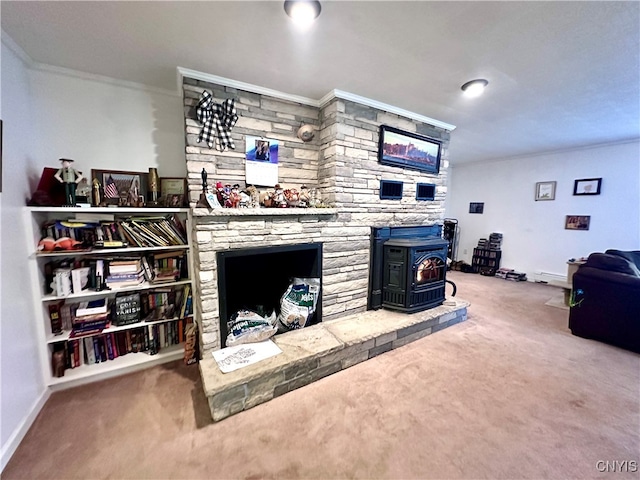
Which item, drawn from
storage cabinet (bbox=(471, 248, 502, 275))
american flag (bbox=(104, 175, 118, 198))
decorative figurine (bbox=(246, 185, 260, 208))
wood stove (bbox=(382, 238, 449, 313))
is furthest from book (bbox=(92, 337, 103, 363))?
storage cabinet (bbox=(471, 248, 502, 275))

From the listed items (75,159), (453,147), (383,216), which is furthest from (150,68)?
(453,147)

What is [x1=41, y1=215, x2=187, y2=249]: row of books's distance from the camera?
1.83 metres

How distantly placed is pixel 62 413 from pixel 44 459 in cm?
37

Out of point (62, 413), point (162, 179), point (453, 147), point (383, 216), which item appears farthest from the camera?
point (453, 147)

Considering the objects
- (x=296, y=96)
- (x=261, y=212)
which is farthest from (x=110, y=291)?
(x=296, y=96)

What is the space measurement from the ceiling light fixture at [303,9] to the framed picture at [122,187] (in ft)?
5.59

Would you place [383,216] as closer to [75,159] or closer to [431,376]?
[431,376]

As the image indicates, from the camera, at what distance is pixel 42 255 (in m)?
1.72

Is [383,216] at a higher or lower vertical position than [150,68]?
lower

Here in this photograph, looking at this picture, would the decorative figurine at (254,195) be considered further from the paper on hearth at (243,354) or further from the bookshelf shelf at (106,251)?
the paper on hearth at (243,354)

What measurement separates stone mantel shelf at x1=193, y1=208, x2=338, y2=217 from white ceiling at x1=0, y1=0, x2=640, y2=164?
1.03 m

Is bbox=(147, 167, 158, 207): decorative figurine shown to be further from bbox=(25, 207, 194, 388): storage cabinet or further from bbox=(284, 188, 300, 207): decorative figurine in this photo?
bbox=(284, 188, 300, 207): decorative figurine

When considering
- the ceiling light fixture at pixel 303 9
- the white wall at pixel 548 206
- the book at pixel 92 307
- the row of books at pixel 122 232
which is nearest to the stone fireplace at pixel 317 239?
the row of books at pixel 122 232

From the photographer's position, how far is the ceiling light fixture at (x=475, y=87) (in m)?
2.02
